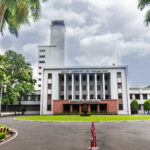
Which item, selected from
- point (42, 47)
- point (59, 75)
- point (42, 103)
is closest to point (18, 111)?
point (42, 103)

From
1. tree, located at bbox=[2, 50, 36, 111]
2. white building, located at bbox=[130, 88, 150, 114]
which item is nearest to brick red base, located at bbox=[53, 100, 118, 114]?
tree, located at bbox=[2, 50, 36, 111]

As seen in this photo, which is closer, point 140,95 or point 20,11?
point 20,11

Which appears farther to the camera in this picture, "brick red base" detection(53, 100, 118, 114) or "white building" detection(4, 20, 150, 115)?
"white building" detection(4, 20, 150, 115)

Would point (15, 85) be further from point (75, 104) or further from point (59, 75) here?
point (75, 104)

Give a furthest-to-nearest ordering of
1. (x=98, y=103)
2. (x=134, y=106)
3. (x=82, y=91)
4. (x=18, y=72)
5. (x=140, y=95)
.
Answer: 1. (x=140, y=95)
2. (x=82, y=91)
3. (x=18, y=72)
4. (x=134, y=106)
5. (x=98, y=103)

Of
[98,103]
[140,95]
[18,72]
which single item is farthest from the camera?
[140,95]

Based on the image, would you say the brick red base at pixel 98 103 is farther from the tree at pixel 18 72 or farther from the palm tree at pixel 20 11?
the palm tree at pixel 20 11

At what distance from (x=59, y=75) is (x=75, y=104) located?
36.0 feet

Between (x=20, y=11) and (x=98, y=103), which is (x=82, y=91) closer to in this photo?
(x=98, y=103)

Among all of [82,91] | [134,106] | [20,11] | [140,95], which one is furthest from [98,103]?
[20,11]

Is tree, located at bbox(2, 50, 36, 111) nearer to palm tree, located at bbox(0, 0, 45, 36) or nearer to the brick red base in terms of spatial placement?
the brick red base

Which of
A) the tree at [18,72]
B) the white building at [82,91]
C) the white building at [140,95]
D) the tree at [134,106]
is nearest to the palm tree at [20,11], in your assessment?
the white building at [82,91]

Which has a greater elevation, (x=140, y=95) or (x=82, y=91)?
(x=82, y=91)

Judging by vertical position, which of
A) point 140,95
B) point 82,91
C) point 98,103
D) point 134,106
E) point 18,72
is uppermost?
point 18,72
